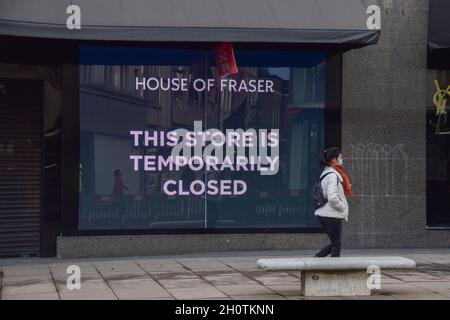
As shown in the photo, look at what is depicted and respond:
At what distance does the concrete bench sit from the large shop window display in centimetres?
460

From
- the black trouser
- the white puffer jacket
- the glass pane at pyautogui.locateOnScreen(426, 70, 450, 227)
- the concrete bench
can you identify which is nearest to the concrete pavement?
the concrete bench

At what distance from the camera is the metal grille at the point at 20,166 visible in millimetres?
13406

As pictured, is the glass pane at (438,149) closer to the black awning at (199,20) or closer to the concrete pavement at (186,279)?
the concrete pavement at (186,279)

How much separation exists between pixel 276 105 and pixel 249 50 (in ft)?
3.70

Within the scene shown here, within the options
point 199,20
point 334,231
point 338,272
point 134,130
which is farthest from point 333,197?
point 134,130

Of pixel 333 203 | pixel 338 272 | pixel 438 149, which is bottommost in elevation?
pixel 338 272

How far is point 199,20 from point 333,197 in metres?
3.83

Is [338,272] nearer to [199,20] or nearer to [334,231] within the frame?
[334,231]

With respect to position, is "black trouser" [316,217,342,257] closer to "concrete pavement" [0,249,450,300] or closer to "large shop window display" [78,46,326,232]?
"concrete pavement" [0,249,450,300]

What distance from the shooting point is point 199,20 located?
12.2m

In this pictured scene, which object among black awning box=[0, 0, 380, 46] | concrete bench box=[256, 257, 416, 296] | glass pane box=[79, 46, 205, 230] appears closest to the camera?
concrete bench box=[256, 257, 416, 296]

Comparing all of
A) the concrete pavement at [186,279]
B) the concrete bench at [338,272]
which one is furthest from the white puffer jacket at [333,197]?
the concrete bench at [338,272]

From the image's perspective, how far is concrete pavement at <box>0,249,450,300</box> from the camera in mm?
9281
